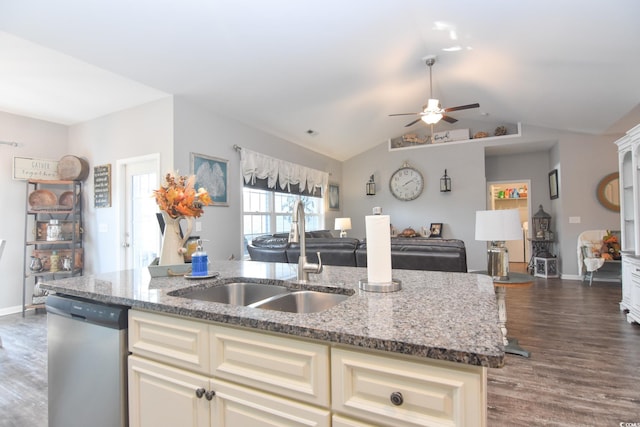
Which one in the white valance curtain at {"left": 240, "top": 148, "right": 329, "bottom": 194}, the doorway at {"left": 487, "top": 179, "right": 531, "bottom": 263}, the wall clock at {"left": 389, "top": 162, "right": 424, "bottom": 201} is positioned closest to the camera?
the white valance curtain at {"left": 240, "top": 148, "right": 329, "bottom": 194}

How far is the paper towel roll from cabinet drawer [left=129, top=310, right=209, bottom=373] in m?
0.68

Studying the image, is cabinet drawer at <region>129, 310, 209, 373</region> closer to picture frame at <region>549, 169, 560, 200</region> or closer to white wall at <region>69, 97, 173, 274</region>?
white wall at <region>69, 97, 173, 274</region>

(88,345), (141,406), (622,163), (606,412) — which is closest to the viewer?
(141,406)

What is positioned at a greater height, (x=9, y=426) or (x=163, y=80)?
(x=163, y=80)

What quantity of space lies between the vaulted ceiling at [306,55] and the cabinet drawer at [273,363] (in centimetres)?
263

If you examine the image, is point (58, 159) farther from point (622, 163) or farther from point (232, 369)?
point (622, 163)

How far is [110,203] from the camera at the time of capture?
14.1 feet

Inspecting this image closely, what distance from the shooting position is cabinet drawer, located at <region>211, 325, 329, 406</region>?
898mm

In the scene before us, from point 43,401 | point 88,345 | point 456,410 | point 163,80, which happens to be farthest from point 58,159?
point 456,410

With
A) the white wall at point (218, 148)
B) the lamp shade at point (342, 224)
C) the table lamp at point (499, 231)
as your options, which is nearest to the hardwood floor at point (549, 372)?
the table lamp at point (499, 231)

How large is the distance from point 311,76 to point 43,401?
12.8 feet

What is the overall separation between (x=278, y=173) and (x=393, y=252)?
9.54ft

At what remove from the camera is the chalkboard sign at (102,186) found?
14.2ft

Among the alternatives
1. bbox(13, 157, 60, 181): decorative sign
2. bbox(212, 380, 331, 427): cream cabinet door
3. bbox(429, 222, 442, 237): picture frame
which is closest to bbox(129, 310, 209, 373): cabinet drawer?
bbox(212, 380, 331, 427): cream cabinet door
